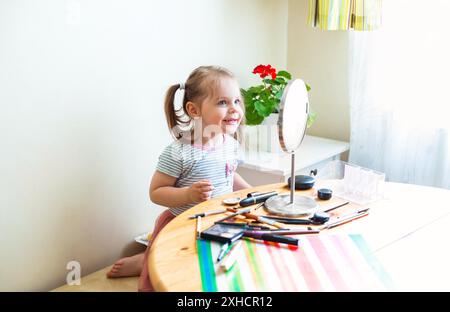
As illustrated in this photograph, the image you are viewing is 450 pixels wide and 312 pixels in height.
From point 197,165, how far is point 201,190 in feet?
0.81

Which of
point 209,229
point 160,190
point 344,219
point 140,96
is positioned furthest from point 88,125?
point 344,219

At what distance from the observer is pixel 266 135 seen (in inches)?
75.3

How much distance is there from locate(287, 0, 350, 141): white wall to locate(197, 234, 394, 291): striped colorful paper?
1.25m

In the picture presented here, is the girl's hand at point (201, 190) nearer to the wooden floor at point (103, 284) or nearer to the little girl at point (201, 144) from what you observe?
the little girl at point (201, 144)

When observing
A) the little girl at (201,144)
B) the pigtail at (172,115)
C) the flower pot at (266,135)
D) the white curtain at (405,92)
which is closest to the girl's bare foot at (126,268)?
the little girl at (201,144)

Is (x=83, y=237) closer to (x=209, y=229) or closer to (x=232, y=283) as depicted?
(x=209, y=229)

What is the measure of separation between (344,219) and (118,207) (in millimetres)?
877

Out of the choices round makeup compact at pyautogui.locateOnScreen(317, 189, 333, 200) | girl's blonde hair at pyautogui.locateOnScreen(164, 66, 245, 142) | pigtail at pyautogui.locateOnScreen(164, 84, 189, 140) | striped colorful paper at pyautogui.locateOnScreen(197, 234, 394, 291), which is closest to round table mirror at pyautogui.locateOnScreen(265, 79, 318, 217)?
round makeup compact at pyautogui.locateOnScreen(317, 189, 333, 200)

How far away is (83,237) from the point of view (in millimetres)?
1596

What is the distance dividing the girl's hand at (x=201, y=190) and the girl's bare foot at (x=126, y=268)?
0.49m

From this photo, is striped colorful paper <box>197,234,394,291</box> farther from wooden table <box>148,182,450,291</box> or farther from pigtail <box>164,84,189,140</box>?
pigtail <box>164,84,189,140</box>

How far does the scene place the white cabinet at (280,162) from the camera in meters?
1.74

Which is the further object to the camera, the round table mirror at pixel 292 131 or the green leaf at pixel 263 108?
the green leaf at pixel 263 108

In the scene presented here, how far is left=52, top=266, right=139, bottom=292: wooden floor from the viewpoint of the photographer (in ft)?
5.00
